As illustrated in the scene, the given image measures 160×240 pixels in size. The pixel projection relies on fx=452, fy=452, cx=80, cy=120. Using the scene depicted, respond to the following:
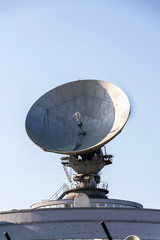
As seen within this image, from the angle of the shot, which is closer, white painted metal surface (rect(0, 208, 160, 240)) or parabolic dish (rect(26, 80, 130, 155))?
white painted metal surface (rect(0, 208, 160, 240))

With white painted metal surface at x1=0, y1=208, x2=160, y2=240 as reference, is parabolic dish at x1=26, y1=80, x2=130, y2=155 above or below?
above

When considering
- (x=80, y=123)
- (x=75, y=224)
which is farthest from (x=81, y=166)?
(x=75, y=224)

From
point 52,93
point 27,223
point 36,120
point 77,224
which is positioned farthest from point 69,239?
point 52,93

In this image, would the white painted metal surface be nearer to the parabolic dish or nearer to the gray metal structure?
the gray metal structure

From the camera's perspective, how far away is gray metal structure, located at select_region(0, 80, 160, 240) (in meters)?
43.3

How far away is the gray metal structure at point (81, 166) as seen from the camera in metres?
43.3

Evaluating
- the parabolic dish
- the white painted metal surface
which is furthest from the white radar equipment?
the white painted metal surface

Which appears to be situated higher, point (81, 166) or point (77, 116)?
point (77, 116)

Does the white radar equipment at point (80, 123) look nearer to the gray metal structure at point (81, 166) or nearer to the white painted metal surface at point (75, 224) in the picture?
the gray metal structure at point (81, 166)

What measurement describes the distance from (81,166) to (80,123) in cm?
513

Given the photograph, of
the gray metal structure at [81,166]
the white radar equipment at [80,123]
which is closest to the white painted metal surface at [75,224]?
the gray metal structure at [81,166]

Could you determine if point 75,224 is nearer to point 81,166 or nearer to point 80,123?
point 81,166

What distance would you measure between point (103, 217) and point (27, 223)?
24.2 ft

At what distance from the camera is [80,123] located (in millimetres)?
54062
